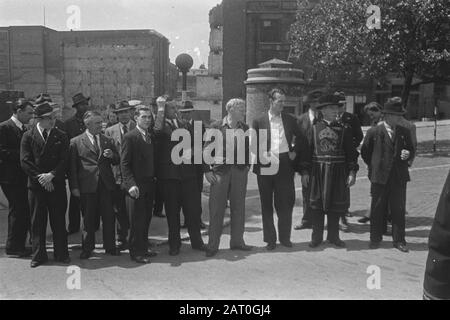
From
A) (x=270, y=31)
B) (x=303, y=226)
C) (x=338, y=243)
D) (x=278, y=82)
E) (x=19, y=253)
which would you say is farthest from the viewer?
(x=270, y=31)

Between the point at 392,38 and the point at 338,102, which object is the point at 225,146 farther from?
the point at 392,38

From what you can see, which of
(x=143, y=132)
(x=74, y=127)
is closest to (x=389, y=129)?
(x=143, y=132)

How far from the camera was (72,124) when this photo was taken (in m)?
7.24

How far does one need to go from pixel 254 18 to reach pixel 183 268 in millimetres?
30826

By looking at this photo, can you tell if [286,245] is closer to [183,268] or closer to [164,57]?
[183,268]

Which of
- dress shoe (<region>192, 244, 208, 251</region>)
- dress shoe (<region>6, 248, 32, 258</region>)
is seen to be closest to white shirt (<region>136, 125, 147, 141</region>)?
dress shoe (<region>192, 244, 208, 251</region>)

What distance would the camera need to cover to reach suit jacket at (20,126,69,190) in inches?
220

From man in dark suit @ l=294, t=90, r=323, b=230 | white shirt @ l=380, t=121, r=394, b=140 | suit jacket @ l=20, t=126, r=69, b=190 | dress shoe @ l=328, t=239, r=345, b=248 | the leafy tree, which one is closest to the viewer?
suit jacket @ l=20, t=126, r=69, b=190

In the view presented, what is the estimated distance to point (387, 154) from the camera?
20.7 feet

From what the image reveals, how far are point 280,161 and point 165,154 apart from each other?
151cm

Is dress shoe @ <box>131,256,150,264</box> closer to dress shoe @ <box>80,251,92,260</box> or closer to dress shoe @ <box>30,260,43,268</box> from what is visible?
dress shoe @ <box>80,251,92,260</box>

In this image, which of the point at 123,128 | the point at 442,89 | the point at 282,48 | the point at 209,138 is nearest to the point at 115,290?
the point at 209,138

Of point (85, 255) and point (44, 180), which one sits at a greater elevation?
point (44, 180)

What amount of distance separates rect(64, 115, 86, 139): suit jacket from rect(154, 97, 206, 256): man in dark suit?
174 centimetres
